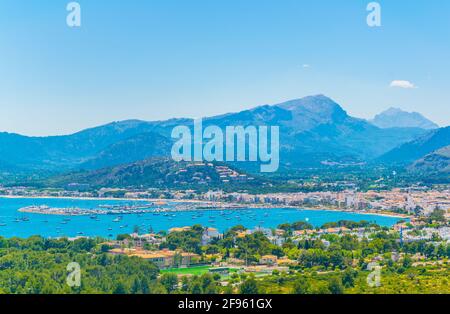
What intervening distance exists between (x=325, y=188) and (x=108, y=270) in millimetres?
35077

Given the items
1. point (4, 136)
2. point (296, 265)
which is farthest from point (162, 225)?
point (4, 136)

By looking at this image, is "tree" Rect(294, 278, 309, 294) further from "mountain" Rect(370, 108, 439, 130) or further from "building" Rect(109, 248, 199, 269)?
"mountain" Rect(370, 108, 439, 130)

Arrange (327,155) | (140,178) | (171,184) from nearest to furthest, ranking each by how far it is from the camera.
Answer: (171,184)
(140,178)
(327,155)

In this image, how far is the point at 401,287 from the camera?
12.9m

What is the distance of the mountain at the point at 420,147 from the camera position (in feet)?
313

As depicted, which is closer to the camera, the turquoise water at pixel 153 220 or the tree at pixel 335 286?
the tree at pixel 335 286

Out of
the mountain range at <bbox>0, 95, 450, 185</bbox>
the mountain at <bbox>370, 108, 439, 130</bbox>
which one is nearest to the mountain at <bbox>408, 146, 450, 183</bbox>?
the mountain range at <bbox>0, 95, 450, 185</bbox>

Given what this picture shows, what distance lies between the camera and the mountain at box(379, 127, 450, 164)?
9538cm

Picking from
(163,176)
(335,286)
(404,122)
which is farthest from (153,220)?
(404,122)

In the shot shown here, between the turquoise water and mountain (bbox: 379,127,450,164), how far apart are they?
62665mm

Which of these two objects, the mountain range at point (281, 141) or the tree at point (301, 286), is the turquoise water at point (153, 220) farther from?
the mountain range at point (281, 141)

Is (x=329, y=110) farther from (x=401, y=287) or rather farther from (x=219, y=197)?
(x=401, y=287)

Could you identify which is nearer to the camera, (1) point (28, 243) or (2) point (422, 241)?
(1) point (28, 243)

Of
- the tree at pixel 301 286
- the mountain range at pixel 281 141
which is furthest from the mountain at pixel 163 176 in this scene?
the tree at pixel 301 286
